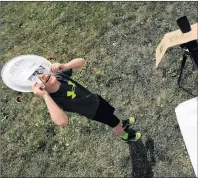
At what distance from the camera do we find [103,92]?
570cm

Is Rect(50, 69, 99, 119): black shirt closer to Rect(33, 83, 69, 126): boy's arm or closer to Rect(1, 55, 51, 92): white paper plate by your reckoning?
Rect(33, 83, 69, 126): boy's arm

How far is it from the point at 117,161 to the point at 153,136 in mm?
573

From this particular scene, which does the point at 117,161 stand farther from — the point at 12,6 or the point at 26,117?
the point at 12,6

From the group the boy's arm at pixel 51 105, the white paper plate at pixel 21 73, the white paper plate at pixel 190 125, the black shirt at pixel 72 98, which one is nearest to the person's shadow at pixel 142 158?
the black shirt at pixel 72 98

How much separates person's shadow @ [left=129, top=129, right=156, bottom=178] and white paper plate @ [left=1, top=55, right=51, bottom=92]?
1.81 metres

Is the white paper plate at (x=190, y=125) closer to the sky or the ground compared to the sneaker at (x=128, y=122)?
closer to the sky

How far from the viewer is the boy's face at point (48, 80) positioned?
3941 millimetres

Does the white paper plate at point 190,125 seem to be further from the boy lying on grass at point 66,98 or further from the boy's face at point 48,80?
the boy's face at point 48,80

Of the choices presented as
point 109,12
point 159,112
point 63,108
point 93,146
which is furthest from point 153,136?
point 109,12

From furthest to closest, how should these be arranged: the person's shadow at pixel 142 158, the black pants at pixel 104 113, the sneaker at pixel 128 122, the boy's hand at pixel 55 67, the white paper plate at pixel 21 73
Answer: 1. the sneaker at pixel 128 122
2. the person's shadow at pixel 142 158
3. the black pants at pixel 104 113
4. the boy's hand at pixel 55 67
5. the white paper plate at pixel 21 73

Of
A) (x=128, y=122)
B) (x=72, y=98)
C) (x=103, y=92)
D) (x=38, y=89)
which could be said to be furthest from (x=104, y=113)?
(x=103, y=92)

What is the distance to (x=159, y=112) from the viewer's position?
527 cm

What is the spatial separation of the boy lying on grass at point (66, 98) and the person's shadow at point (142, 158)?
50 centimetres

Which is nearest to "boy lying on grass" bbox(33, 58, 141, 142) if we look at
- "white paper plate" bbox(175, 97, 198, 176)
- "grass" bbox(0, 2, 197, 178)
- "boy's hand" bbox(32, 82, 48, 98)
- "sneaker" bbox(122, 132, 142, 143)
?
"boy's hand" bbox(32, 82, 48, 98)
